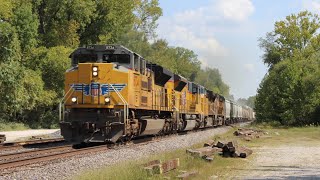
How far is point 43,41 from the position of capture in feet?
136

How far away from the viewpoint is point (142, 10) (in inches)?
2494

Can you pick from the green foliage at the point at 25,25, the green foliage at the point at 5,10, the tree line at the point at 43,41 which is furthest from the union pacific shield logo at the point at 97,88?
the green foliage at the point at 25,25

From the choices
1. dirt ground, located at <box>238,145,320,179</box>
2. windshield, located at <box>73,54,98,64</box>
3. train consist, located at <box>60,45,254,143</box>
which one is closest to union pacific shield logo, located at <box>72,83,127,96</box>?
train consist, located at <box>60,45,254,143</box>

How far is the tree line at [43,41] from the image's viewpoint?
1155 inches

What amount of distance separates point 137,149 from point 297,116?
27626 millimetres

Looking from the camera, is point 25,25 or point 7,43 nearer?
point 7,43

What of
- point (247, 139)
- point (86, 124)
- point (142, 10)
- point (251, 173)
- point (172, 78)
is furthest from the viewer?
point (142, 10)

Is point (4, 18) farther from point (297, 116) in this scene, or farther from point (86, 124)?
point (297, 116)

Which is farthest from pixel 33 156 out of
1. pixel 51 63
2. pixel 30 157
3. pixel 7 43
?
pixel 51 63

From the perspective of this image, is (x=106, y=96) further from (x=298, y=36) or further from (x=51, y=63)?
(x=298, y=36)

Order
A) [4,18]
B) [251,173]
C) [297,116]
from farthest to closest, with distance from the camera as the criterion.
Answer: [297,116]
[4,18]
[251,173]

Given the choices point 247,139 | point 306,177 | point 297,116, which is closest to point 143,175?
point 306,177

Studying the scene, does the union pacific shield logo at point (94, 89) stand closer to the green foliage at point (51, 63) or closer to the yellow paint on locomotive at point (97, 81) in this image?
the yellow paint on locomotive at point (97, 81)

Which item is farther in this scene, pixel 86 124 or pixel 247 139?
pixel 247 139
